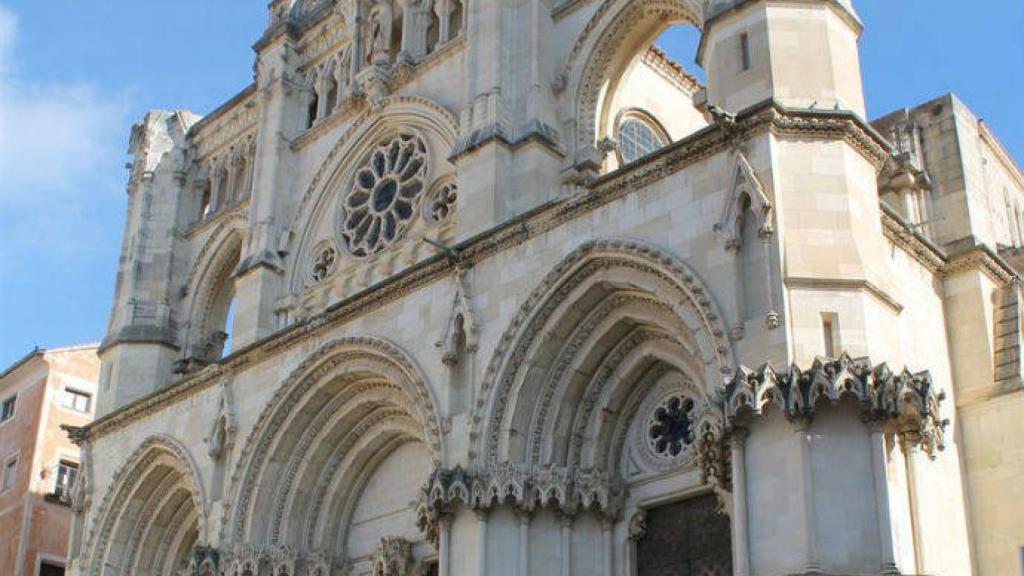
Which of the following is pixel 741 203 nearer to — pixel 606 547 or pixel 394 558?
pixel 606 547

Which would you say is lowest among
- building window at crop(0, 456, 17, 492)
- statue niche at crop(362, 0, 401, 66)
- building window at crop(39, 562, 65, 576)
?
building window at crop(39, 562, 65, 576)

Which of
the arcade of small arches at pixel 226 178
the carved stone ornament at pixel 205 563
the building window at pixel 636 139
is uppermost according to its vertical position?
→ the arcade of small arches at pixel 226 178

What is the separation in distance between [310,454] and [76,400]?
630 inches

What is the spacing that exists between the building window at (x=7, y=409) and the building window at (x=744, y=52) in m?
25.7

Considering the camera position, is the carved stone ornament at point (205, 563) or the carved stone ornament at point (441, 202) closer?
the carved stone ornament at point (205, 563)

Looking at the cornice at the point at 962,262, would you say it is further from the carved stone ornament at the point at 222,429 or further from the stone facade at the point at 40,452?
the stone facade at the point at 40,452

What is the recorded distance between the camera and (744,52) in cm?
1728

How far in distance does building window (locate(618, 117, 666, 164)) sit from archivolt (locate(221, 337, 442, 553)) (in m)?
5.99

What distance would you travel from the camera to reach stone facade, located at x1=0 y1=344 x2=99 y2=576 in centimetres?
3328

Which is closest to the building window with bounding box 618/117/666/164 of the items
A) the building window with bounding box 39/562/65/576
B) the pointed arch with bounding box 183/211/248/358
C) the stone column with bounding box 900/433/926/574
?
the pointed arch with bounding box 183/211/248/358

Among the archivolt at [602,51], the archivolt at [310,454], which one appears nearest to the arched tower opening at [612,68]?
the archivolt at [602,51]

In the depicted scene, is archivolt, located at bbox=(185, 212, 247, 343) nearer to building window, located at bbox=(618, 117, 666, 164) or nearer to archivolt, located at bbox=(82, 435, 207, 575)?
archivolt, located at bbox=(82, 435, 207, 575)

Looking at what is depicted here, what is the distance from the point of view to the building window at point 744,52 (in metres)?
17.1

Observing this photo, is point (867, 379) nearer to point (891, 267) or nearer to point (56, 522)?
point (891, 267)
